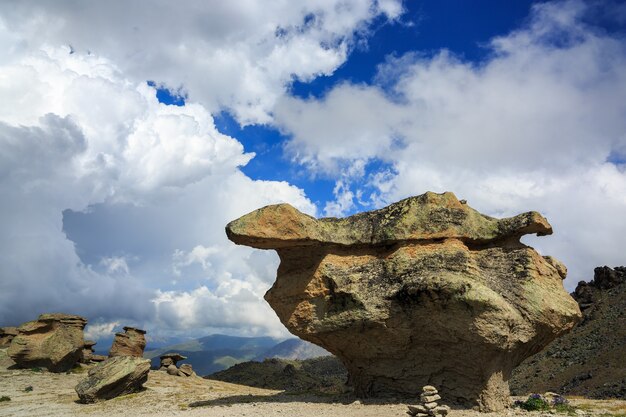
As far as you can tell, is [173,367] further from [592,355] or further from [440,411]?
[592,355]

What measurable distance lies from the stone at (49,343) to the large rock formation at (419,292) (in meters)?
32.2

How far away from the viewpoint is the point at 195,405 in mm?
22094

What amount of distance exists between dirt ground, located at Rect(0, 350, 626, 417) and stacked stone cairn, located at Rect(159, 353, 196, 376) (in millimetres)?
11147

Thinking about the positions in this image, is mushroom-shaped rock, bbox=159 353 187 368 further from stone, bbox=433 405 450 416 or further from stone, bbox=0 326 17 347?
stone, bbox=433 405 450 416

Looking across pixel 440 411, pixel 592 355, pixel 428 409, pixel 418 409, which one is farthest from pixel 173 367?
pixel 592 355

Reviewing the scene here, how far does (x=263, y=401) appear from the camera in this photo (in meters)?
21.8

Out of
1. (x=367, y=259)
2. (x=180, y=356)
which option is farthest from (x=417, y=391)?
(x=180, y=356)

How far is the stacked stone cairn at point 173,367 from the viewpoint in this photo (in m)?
45.4

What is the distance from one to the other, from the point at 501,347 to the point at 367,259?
7.18 m

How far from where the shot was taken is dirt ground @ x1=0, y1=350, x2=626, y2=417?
1809cm

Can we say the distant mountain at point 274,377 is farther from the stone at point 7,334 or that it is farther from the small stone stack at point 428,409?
the small stone stack at point 428,409

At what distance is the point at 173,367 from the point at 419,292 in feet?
119

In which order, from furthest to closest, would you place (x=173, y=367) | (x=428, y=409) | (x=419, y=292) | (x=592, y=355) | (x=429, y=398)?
(x=592, y=355) < (x=173, y=367) < (x=419, y=292) < (x=429, y=398) < (x=428, y=409)

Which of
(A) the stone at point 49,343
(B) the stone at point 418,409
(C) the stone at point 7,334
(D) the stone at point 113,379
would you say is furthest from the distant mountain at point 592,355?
(C) the stone at point 7,334
